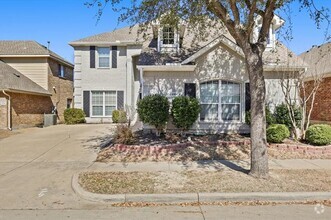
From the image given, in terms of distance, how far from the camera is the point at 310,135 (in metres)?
10.1

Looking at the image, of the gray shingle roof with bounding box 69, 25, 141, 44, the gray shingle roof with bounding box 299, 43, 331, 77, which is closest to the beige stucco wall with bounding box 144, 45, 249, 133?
the gray shingle roof with bounding box 299, 43, 331, 77

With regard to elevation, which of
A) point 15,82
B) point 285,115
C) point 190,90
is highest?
point 15,82

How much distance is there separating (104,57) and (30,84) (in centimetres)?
602

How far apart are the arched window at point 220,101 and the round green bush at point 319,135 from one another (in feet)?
10.9

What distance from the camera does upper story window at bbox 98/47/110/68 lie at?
19.5 m

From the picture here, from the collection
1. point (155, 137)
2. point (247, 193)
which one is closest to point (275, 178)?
point (247, 193)

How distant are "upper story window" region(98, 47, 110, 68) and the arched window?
9.67m

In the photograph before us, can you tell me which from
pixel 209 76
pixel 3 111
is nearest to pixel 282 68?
pixel 209 76

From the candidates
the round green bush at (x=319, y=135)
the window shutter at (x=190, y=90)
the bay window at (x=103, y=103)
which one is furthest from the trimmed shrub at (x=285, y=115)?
the bay window at (x=103, y=103)

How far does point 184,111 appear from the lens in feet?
36.7

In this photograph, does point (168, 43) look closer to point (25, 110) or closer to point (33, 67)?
point (25, 110)

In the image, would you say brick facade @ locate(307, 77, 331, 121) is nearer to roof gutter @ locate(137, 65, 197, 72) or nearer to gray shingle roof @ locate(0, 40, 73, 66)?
roof gutter @ locate(137, 65, 197, 72)

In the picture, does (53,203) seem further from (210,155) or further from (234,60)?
(234,60)

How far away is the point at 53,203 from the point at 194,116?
23.7 feet
